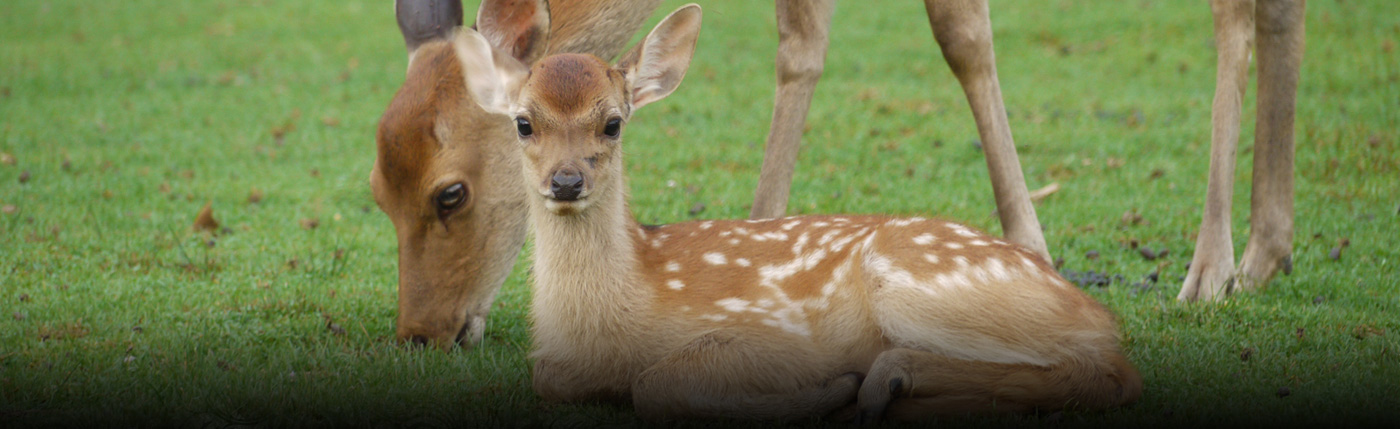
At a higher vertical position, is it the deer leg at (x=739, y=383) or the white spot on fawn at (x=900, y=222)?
the white spot on fawn at (x=900, y=222)

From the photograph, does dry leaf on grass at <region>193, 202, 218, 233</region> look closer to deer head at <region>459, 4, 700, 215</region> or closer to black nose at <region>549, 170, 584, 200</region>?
deer head at <region>459, 4, 700, 215</region>

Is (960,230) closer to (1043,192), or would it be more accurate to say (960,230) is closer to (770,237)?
(770,237)

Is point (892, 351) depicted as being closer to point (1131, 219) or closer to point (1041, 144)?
point (1131, 219)

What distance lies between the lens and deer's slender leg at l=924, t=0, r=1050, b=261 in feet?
19.1

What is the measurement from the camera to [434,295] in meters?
5.27

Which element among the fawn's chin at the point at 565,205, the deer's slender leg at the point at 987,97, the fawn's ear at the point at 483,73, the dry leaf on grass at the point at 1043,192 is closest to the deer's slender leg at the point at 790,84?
the deer's slender leg at the point at 987,97

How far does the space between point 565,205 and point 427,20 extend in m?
1.78

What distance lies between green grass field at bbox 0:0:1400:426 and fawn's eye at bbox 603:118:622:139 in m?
0.92

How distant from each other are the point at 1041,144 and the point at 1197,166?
1.29 meters

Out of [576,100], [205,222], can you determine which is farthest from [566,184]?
[205,222]

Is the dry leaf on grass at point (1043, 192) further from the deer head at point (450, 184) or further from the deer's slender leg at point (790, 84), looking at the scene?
the deer head at point (450, 184)

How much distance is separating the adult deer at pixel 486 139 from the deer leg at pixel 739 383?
132 centimetres

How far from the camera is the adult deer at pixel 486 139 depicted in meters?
5.15

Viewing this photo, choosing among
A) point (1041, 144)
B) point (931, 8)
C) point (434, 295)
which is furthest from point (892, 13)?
point (434, 295)
